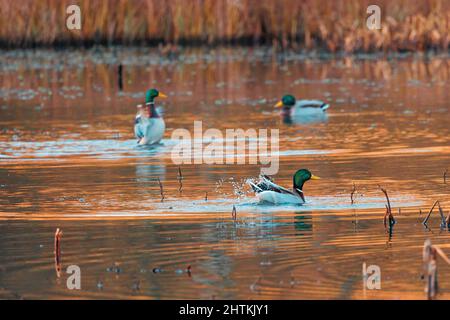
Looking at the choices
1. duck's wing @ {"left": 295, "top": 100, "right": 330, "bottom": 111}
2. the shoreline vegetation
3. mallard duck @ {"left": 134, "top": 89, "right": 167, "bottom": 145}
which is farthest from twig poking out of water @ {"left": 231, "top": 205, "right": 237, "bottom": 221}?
the shoreline vegetation

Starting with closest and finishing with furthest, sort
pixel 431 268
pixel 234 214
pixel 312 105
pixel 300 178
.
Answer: pixel 431 268 → pixel 234 214 → pixel 300 178 → pixel 312 105

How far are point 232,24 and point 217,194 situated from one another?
1964 centimetres

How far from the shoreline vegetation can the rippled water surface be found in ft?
14.5

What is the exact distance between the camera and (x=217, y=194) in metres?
12.8

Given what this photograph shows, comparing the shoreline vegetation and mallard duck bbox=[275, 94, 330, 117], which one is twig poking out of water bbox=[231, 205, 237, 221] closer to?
mallard duck bbox=[275, 94, 330, 117]

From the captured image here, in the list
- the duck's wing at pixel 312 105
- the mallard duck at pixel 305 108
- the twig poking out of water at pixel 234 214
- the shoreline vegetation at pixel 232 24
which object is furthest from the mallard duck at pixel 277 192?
the shoreline vegetation at pixel 232 24

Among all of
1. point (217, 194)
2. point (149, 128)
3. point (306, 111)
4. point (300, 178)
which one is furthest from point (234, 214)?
point (306, 111)

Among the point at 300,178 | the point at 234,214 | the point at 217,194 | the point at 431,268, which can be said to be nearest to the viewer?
the point at 431,268

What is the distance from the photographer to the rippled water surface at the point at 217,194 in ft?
29.6

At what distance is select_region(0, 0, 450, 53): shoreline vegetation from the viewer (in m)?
30.6

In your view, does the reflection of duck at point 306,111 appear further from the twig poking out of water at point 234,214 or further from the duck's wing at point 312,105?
the twig poking out of water at point 234,214

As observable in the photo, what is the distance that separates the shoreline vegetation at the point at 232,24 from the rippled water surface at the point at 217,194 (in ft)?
14.5

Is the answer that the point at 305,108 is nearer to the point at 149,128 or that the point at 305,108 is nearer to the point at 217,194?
the point at 149,128
